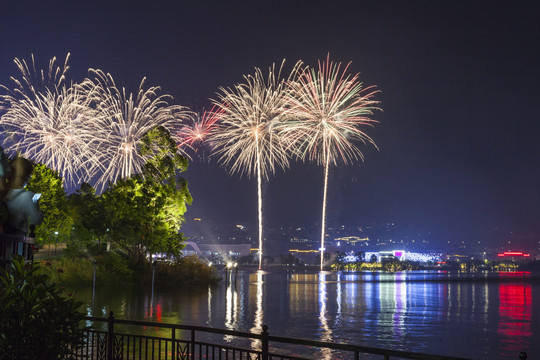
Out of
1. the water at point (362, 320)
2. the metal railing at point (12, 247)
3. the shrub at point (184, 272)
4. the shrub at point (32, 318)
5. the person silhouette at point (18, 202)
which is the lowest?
the water at point (362, 320)

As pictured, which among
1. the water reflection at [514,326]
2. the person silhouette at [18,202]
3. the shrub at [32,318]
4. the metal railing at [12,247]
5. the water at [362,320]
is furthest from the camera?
the water reflection at [514,326]

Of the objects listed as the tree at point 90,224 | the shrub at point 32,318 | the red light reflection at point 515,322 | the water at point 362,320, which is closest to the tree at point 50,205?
the tree at point 90,224

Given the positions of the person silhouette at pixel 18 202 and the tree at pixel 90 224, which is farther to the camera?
the tree at pixel 90 224

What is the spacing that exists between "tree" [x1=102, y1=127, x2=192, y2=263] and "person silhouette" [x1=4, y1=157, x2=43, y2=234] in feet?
157

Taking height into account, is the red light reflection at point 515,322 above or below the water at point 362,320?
below

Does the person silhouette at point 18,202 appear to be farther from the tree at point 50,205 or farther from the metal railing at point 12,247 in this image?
the tree at point 50,205

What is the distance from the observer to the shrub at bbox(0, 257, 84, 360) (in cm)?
1027

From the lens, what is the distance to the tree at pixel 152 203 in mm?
59875

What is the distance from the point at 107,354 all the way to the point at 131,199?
4745 centimetres

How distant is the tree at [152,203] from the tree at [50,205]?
6.09 meters

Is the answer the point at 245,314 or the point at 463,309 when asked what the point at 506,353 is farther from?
the point at 463,309

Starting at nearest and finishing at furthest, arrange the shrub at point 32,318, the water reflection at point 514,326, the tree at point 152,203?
the shrub at point 32,318, the water reflection at point 514,326, the tree at point 152,203

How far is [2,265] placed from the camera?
1181cm

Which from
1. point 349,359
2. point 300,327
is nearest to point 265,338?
point 349,359
